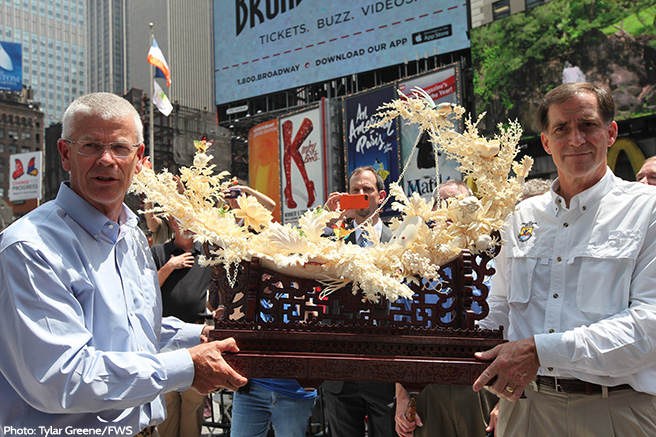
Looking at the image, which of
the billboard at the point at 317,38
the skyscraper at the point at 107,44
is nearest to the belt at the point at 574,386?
the billboard at the point at 317,38

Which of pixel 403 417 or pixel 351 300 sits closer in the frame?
pixel 351 300

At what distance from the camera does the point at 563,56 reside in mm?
14109

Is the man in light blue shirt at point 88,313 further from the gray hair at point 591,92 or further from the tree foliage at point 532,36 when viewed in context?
the tree foliage at point 532,36

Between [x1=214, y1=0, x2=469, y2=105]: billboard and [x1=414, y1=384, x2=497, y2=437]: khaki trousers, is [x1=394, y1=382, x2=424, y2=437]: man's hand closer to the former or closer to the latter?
[x1=414, y1=384, x2=497, y2=437]: khaki trousers

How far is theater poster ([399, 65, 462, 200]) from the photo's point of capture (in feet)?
51.6

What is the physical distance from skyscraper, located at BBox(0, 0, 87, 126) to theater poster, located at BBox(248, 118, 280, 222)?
91118 millimetres

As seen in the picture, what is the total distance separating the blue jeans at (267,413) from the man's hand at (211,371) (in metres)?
1.11

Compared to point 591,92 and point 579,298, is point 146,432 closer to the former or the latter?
point 579,298

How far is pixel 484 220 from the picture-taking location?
2.12 m

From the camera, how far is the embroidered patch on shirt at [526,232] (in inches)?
91.7

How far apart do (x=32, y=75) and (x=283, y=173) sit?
104399mm

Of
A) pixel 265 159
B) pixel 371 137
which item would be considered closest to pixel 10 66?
pixel 265 159

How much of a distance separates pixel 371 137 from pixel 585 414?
16973 mm

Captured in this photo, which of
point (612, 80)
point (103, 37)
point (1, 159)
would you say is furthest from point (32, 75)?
point (612, 80)
